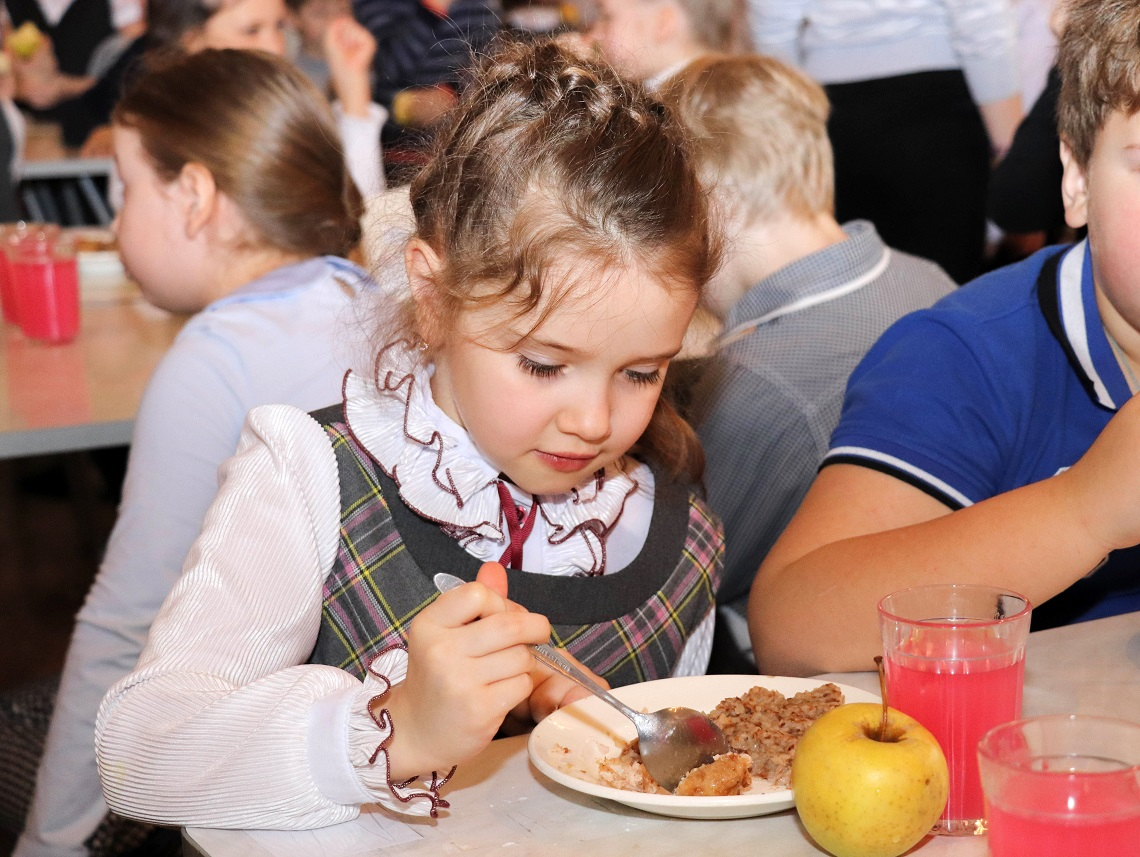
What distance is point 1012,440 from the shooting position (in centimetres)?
142

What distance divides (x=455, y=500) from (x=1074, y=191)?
0.74m

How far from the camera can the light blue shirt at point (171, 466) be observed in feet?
5.41

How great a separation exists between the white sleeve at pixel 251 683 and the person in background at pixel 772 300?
1.98 ft

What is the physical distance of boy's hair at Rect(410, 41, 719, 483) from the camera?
3.91 ft

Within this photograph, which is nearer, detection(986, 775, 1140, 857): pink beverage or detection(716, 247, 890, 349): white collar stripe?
detection(986, 775, 1140, 857): pink beverage

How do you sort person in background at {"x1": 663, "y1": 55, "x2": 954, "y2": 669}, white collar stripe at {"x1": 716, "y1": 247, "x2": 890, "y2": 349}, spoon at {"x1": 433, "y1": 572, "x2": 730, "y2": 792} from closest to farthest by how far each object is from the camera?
spoon at {"x1": 433, "y1": 572, "x2": 730, "y2": 792}
person in background at {"x1": 663, "y1": 55, "x2": 954, "y2": 669}
white collar stripe at {"x1": 716, "y1": 247, "x2": 890, "y2": 349}

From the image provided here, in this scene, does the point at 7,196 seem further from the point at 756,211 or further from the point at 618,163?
the point at 618,163

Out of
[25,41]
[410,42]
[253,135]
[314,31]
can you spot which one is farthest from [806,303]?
[25,41]

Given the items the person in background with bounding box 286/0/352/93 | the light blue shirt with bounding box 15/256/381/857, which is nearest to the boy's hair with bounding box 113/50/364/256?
the light blue shirt with bounding box 15/256/381/857

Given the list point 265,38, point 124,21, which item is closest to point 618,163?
point 265,38

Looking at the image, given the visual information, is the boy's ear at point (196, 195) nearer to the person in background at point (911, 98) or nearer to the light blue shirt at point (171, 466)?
the light blue shirt at point (171, 466)

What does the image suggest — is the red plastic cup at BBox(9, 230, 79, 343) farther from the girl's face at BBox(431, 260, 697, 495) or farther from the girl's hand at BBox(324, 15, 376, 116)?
the girl's hand at BBox(324, 15, 376, 116)

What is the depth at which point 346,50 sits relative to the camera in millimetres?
4531

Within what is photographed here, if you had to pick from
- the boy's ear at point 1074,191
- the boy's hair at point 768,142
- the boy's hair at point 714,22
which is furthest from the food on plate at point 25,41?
the boy's ear at point 1074,191
